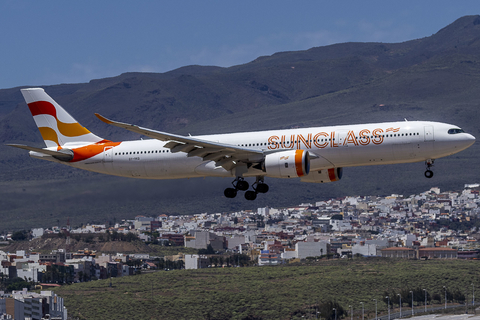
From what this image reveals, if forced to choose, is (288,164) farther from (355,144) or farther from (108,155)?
(108,155)

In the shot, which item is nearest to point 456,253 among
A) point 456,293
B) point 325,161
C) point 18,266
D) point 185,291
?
point 456,293

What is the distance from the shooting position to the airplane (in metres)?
48.1

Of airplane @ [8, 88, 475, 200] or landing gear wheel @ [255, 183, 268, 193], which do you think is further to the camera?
landing gear wheel @ [255, 183, 268, 193]

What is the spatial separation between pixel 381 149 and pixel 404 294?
68386 mm

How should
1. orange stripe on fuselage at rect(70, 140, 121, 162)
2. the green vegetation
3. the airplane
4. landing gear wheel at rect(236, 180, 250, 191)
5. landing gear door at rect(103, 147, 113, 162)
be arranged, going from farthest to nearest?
the green vegetation, orange stripe on fuselage at rect(70, 140, 121, 162), landing gear door at rect(103, 147, 113, 162), landing gear wheel at rect(236, 180, 250, 191), the airplane

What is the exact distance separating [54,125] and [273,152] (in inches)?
718

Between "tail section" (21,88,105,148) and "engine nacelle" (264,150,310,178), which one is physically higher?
"tail section" (21,88,105,148)

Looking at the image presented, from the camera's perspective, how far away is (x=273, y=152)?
1933 inches

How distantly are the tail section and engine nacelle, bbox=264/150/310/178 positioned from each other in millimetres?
14743

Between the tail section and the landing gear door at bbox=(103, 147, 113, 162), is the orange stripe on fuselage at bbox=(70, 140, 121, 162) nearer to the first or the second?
the landing gear door at bbox=(103, 147, 113, 162)

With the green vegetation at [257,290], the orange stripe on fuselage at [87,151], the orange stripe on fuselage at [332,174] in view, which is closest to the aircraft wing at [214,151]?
the orange stripe on fuselage at [332,174]

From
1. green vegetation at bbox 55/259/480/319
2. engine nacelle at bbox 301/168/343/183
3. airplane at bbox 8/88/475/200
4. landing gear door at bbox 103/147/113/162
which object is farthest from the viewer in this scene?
green vegetation at bbox 55/259/480/319

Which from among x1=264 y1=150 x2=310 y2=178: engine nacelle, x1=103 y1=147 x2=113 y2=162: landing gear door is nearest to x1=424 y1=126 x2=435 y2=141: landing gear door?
x1=264 y1=150 x2=310 y2=178: engine nacelle

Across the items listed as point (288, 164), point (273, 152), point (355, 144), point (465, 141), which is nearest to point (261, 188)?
point (273, 152)
